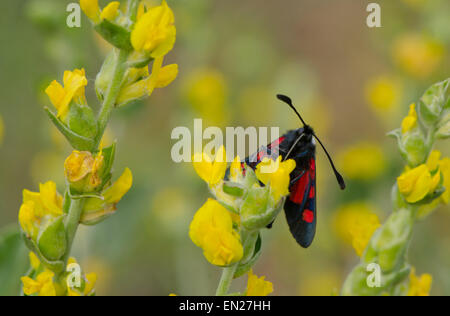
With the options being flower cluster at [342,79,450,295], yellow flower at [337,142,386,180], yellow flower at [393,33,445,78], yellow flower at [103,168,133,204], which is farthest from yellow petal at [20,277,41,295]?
yellow flower at [393,33,445,78]

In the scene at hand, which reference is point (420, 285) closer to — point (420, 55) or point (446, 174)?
point (446, 174)

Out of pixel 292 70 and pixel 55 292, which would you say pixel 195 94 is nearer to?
pixel 292 70

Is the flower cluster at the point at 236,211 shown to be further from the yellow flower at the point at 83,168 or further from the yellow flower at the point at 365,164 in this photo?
the yellow flower at the point at 365,164

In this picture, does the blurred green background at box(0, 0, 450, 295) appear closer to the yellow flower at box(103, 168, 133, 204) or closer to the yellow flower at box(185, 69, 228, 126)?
the yellow flower at box(185, 69, 228, 126)

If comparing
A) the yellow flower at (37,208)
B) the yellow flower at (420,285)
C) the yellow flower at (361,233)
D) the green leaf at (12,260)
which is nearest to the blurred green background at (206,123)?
the green leaf at (12,260)

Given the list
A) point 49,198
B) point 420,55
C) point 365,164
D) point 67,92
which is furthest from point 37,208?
point 420,55
